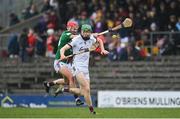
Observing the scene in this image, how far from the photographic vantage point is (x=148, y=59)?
27.8 metres

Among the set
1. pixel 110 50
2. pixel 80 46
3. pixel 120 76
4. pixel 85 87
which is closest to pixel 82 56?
pixel 80 46

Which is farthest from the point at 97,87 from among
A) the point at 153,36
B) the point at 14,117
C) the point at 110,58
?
the point at 14,117

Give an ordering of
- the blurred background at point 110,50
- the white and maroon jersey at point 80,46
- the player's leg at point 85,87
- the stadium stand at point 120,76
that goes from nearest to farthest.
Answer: the player's leg at point 85,87 < the white and maroon jersey at point 80,46 < the blurred background at point 110,50 < the stadium stand at point 120,76

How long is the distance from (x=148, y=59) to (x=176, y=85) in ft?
4.76

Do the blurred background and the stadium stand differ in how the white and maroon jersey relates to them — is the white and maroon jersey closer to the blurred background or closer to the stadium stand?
the blurred background

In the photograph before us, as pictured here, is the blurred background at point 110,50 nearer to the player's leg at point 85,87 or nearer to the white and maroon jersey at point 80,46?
the white and maroon jersey at point 80,46

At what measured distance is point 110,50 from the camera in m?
27.9

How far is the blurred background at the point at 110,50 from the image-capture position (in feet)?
90.5

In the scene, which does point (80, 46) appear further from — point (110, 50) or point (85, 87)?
point (110, 50)

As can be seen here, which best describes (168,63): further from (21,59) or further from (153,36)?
(21,59)

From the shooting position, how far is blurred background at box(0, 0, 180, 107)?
1086 inches

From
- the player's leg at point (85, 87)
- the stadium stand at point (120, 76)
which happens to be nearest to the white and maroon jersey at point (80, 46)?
the player's leg at point (85, 87)

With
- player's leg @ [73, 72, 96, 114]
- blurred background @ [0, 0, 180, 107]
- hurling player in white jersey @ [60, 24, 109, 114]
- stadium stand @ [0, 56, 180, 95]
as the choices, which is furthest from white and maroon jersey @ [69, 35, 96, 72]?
stadium stand @ [0, 56, 180, 95]

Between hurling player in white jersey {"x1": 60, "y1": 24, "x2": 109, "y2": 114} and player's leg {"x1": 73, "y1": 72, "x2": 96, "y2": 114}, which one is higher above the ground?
hurling player in white jersey {"x1": 60, "y1": 24, "x2": 109, "y2": 114}
